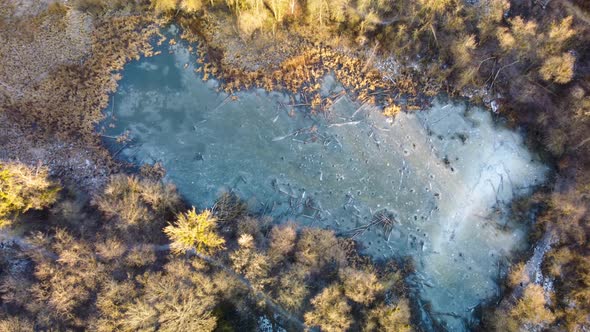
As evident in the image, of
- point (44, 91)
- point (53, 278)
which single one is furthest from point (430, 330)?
point (44, 91)

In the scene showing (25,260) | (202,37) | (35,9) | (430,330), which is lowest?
(430,330)

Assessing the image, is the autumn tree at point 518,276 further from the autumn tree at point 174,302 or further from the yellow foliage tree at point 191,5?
the yellow foliage tree at point 191,5

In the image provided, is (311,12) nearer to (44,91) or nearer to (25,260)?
(44,91)

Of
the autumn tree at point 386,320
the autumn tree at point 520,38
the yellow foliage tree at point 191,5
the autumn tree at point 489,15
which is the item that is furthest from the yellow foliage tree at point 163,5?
the autumn tree at point 386,320

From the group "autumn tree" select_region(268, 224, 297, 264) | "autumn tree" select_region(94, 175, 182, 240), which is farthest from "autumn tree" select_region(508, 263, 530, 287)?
"autumn tree" select_region(94, 175, 182, 240)

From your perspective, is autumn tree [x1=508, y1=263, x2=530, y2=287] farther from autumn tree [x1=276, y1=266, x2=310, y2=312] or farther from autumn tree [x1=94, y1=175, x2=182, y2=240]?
autumn tree [x1=94, y1=175, x2=182, y2=240]

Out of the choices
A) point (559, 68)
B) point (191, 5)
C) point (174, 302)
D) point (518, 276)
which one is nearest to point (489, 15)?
point (559, 68)
